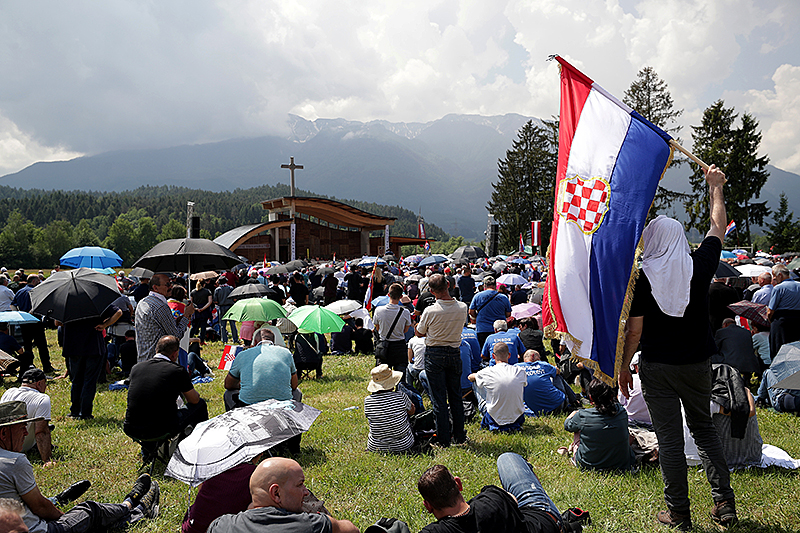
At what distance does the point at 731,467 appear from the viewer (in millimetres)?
4641

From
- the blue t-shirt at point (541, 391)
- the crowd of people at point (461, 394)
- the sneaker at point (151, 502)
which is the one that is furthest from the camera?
the blue t-shirt at point (541, 391)

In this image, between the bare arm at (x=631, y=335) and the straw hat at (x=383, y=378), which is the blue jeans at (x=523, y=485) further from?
the straw hat at (x=383, y=378)

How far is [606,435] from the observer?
475 cm

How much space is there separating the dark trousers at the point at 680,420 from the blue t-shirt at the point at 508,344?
168 inches

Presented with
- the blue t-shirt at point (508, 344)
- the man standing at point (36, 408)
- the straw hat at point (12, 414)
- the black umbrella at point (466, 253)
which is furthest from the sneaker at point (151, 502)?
the black umbrella at point (466, 253)

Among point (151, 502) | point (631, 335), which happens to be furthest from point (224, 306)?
point (631, 335)

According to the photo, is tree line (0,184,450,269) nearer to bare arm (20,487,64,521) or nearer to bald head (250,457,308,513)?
bare arm (20,487,64,521)

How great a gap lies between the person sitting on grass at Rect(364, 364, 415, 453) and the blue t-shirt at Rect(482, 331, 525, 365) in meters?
2.50

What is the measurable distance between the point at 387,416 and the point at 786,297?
5.91 m

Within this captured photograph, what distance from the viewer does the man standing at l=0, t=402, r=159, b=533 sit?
11.5 ft

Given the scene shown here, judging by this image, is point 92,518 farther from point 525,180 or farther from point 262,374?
point 525,180

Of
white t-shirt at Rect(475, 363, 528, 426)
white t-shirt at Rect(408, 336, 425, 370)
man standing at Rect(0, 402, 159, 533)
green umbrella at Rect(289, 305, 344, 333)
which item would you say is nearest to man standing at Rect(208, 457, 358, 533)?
man standing at Rect(0, 402, 159, 533)

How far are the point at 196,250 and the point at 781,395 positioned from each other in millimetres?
8817

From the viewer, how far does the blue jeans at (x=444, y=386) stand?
18.5 feet
